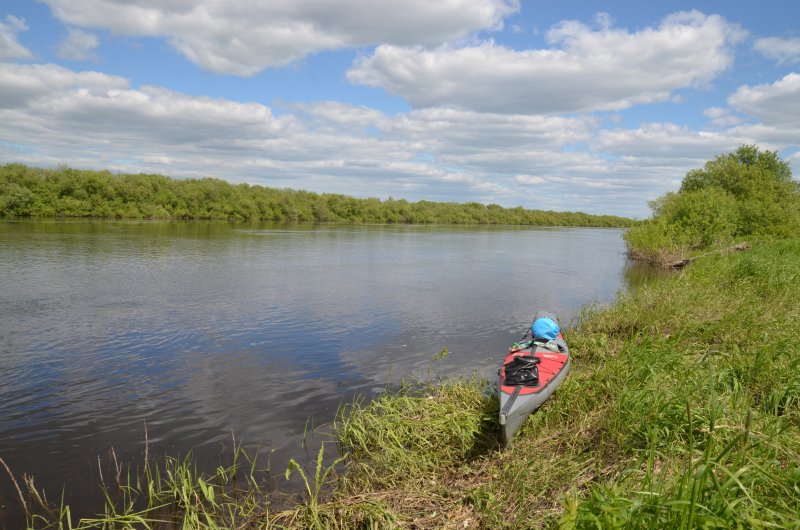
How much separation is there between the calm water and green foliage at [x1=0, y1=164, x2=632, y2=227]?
48883mm

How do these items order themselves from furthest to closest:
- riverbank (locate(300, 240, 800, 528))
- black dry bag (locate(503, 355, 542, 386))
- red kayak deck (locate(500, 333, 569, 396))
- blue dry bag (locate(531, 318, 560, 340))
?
blue dry bag (locate(531, 318, 560, 340)) → black dry bag (locate(503, 355, 542, 386)) → red kayak deck (locate(500, 333, 569, 396)) → riverbank (locate(300, 240, 800, 528))

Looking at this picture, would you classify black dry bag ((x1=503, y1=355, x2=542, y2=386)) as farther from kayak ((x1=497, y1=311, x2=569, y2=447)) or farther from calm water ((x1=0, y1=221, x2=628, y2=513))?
calm water ((x1=0, y1=221, x2=628, y2=513))

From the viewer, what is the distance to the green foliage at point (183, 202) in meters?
70.0

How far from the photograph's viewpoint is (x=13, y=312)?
15.8 metres

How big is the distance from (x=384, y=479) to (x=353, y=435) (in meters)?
1.70

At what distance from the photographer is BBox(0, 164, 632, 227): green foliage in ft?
230

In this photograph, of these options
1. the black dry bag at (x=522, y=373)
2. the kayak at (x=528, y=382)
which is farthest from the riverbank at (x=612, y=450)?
the black dry bag at (x=522, y=373)

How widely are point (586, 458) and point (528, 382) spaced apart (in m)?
1.99

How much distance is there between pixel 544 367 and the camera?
28.9 ft

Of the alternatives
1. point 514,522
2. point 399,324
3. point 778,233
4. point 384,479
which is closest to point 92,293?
point 399,324

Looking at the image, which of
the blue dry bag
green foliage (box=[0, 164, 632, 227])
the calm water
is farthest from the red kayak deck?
green foliage (box=[0, 164, 632, 227])

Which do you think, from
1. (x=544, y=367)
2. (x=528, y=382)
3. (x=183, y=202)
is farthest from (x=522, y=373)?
(x=183, y=202)

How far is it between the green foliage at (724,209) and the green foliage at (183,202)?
7292 cm

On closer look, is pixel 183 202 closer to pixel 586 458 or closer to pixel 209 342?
pixel 209 342
